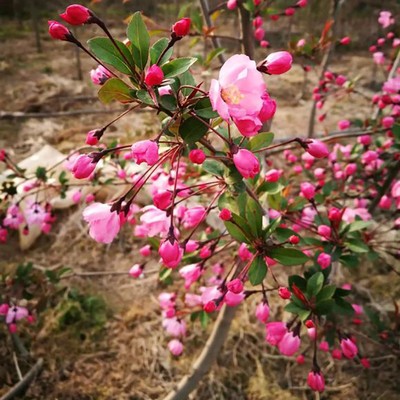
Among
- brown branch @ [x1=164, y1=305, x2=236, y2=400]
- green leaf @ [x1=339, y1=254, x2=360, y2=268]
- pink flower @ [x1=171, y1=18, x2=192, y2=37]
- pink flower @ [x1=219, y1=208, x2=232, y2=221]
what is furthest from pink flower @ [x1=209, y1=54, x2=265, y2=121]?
brown branch @ [x1=164, y1=305, x2=236, y2=400]

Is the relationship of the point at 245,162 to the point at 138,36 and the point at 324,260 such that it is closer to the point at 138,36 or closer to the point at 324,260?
the point at 138,36

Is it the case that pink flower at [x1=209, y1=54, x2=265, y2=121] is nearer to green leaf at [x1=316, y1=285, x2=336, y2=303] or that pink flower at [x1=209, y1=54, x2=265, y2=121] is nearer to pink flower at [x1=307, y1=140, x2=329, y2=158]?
pink flower at [x1=307, y1=140, x2=329, y2=158]

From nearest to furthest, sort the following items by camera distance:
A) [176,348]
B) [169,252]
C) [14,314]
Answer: [169,252] → [14,314] → [176,348]

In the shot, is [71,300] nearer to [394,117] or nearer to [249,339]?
[249,339]

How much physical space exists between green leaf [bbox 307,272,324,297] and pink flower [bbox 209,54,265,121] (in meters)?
0.55

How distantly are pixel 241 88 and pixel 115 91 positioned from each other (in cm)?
23

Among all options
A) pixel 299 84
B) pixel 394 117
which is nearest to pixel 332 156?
pixel 394 117

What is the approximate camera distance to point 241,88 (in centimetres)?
64

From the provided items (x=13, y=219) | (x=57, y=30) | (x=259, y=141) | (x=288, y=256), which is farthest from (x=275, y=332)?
(x=13, y=219)

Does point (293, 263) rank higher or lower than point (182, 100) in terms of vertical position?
lower

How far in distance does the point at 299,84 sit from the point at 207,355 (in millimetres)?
4250

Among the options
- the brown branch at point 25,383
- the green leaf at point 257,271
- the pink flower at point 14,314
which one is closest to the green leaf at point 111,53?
the green leaf at point 257,271

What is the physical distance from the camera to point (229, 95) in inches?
26.0

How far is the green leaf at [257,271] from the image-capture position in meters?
0.89
